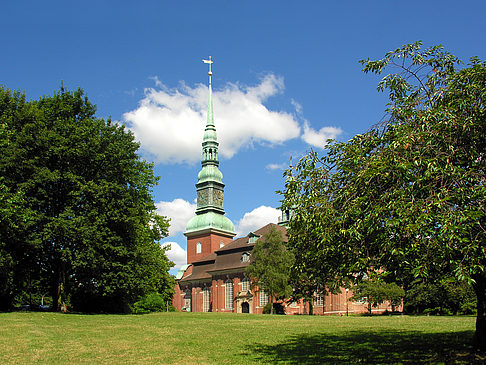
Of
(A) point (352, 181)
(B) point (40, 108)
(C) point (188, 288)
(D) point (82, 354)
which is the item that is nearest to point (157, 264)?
(B) point (40, 108)

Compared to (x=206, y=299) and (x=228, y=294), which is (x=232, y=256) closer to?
(x=228, y=294)

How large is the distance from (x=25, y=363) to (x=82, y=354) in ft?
6.35

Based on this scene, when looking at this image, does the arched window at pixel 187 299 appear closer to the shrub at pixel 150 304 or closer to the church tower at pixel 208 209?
the church tower at pixel 208 209

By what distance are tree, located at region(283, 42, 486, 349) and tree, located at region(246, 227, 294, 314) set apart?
119 feet

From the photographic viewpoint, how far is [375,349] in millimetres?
13852

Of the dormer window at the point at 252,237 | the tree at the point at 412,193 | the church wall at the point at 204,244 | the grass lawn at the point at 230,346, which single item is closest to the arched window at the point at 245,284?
the dormer window at the point at 252,237

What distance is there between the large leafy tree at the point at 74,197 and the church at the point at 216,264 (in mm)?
19346

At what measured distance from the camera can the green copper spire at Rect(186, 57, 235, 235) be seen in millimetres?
98062

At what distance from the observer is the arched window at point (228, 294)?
71625 mm

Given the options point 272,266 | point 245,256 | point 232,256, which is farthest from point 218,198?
point 272,266

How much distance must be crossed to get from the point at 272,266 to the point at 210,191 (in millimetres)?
50322

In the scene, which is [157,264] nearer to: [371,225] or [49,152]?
[49,152]

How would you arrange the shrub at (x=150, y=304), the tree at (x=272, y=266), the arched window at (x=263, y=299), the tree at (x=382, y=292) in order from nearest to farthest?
the shrub at (x=150, y=304), the tree at (x=272, y=266), the tree at (x=382, y=292), the arched window at (x=263, y=299)

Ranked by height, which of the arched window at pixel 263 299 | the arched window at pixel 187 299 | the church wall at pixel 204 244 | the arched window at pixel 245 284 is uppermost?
the church wall at pixel 204 244
